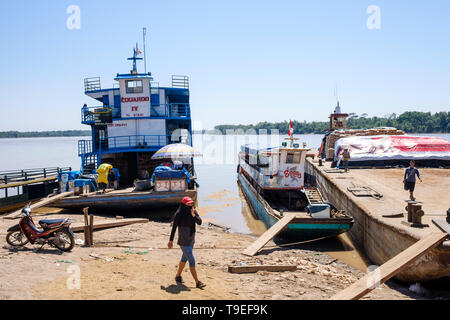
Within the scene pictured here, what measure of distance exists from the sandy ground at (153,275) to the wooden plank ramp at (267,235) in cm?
23

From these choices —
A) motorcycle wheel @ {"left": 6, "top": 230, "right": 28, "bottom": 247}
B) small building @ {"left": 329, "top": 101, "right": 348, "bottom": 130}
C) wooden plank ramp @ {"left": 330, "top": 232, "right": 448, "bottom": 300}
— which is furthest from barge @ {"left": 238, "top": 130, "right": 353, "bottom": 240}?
small building @ {"left": 329, "top": 101, "right": 348, "bottom": 130}

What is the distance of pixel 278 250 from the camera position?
38.6 feet

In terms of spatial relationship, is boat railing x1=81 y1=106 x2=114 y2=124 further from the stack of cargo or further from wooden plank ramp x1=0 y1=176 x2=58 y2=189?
the stack of cargo

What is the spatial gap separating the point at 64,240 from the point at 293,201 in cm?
1165

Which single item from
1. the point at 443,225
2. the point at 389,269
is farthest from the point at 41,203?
the point at 443,225

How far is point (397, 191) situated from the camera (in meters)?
16.4

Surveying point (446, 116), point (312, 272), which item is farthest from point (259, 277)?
point (446, 116)

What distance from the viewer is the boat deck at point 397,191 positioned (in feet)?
36.9

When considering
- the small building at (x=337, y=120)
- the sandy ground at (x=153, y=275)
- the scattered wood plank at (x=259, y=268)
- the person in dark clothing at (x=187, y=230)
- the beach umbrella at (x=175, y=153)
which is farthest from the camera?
the small building at (x=337, y=120)

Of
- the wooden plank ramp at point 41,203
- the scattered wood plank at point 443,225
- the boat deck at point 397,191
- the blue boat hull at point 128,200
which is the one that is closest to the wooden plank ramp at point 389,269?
the scattered wood plank at point 443,225

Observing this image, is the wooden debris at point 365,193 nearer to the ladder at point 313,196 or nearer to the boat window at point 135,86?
the ladder at point 313,196

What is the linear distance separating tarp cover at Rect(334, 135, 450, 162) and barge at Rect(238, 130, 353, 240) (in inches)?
372

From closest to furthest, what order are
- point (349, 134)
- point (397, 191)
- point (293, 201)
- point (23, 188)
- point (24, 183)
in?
point (397, 191), point (293, 201), point (24, 183), point (23, 188), point (349, 134)

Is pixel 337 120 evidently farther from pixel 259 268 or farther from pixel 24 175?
pixel 259 268
